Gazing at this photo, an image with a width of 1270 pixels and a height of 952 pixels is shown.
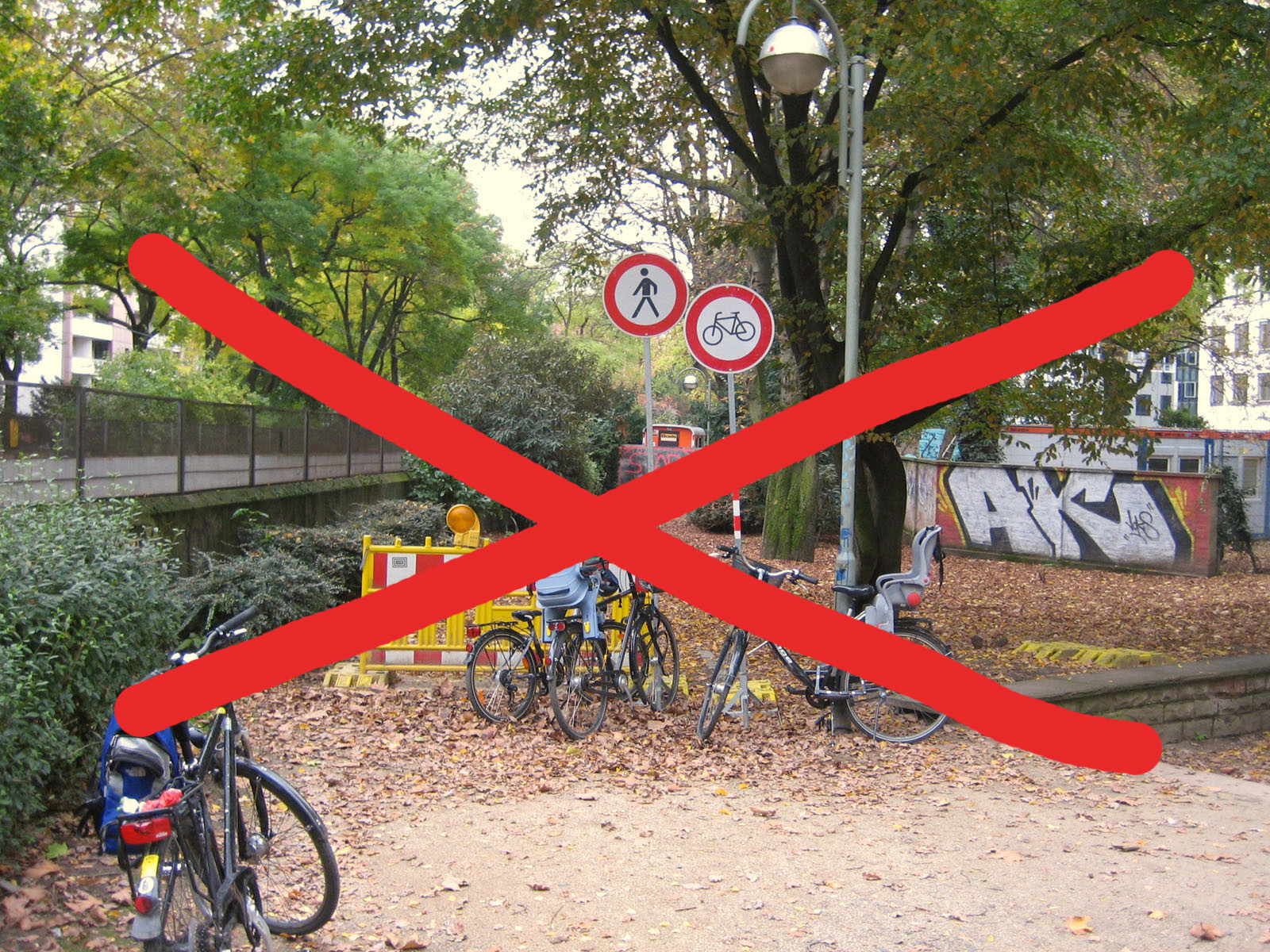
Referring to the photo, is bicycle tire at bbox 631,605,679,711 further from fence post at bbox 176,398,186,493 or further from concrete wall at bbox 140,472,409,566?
fence post at bbox 176,398,186,493

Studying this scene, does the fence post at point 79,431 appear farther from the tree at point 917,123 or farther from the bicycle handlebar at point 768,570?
the bicycle handlebar at point 768,570

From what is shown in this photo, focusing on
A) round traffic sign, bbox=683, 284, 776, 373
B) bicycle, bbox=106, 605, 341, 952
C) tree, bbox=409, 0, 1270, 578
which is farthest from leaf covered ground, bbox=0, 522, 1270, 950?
tree, bbox=409, 0, 1270, 578

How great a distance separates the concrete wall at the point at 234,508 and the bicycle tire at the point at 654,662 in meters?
3.31

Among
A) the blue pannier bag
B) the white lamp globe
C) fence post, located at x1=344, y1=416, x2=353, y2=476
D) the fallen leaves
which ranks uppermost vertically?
the white lamp globe

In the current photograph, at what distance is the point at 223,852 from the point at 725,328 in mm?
5311

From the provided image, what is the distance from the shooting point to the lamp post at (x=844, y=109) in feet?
23.3

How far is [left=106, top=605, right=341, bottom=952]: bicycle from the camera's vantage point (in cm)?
338

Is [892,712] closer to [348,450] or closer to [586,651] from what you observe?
[586,651]

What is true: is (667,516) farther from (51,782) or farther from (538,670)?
(538,670)

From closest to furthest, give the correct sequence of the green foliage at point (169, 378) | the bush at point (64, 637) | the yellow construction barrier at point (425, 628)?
1. the bush at point (64, 637)
2. the yellow construction barrier at point (425, 628)
3. the green foliage at point (169, 378)

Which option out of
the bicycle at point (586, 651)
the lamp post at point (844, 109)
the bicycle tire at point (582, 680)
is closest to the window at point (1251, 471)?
the lamp post at point (844, 109)

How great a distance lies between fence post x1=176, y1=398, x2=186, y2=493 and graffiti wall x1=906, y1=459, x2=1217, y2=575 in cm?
1531

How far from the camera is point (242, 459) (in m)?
14.2

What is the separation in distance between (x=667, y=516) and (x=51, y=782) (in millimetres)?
3706
